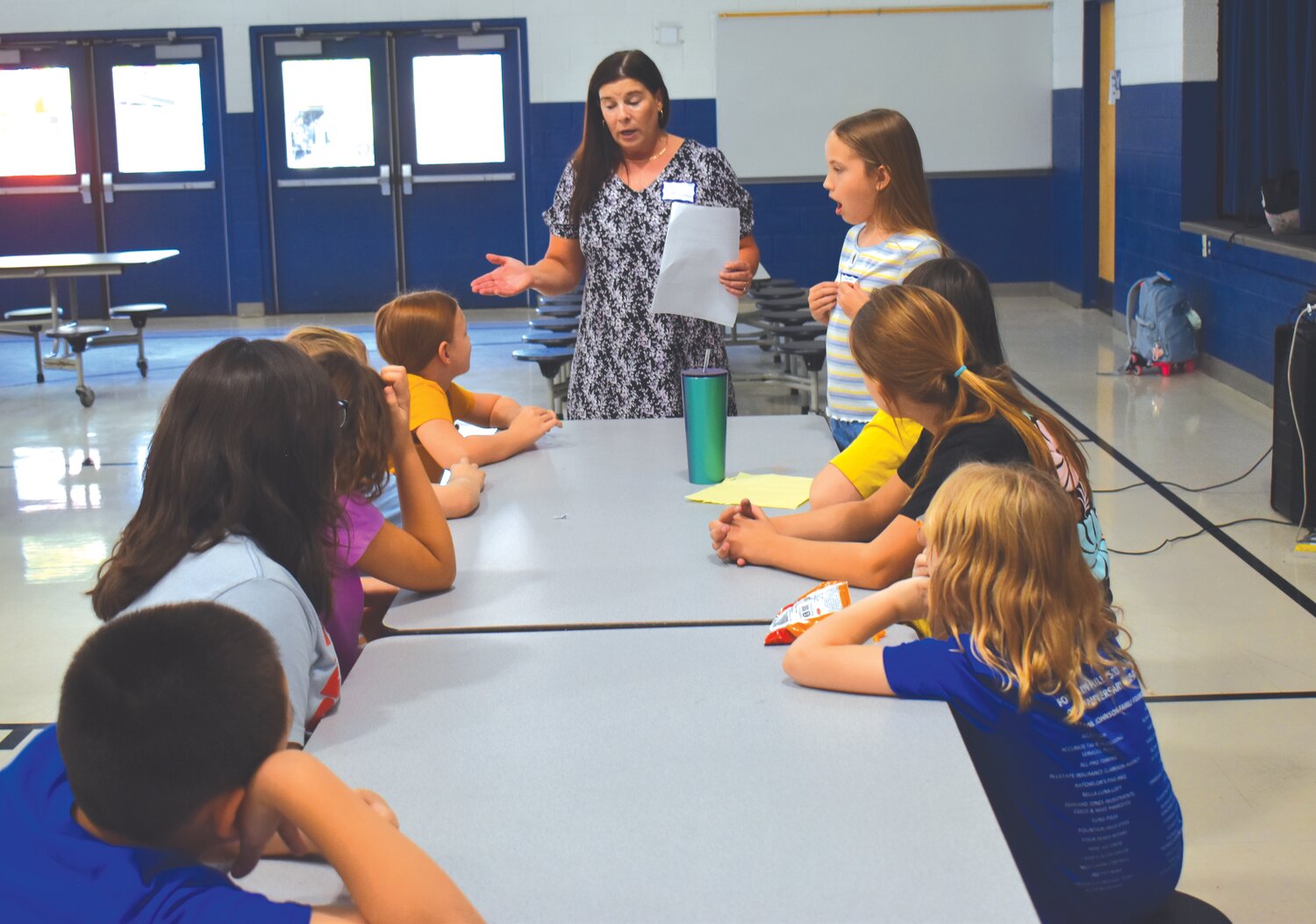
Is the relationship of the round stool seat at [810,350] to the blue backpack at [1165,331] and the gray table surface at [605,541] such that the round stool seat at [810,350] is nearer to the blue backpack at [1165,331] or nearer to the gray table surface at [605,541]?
the blue backpack at [1165,331]

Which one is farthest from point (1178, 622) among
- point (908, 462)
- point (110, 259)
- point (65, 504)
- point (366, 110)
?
point (366, 110)

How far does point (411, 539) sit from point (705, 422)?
73 cm

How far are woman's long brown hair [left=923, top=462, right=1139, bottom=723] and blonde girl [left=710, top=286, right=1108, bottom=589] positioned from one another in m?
0.34

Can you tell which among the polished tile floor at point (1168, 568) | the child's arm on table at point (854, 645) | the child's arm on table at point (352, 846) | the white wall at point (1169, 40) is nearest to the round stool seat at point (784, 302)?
the polished tile floor at point (1168, 568)

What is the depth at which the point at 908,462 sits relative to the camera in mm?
2100

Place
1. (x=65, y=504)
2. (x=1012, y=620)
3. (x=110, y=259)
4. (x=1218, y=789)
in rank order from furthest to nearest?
(x=110, y=259)
(x=65, y=504)
(x=1218, y=789)
(x=1012, y=620)

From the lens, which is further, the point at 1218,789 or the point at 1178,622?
the point at 1178,622

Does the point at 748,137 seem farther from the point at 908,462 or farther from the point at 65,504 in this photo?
the point at 908,462

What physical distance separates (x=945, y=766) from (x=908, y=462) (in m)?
0.82

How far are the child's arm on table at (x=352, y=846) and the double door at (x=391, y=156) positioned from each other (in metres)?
9.52

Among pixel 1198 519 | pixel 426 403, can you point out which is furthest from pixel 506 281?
pixel 1198 519

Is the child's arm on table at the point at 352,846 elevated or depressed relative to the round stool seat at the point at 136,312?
depressed

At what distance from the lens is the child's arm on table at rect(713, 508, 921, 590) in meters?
1.91

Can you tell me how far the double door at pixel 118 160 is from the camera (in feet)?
34.3
